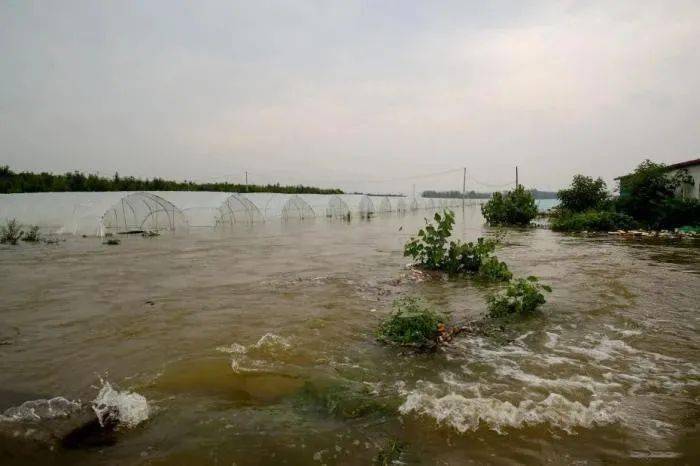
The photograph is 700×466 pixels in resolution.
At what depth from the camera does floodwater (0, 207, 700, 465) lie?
9.68ft

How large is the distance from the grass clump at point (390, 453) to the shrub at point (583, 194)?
83.0 feet

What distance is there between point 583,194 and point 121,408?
2693cm

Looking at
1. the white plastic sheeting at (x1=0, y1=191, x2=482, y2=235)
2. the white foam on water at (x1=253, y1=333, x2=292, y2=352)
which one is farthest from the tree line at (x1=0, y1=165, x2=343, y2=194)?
the white foam on water at (x1=253, y1=333, x2=292, y2=352)

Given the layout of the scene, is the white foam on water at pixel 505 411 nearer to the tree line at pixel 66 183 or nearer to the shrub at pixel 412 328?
the shrub at pixel 412 328

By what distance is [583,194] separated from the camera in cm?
2519

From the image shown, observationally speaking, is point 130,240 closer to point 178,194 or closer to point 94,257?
point 94,257

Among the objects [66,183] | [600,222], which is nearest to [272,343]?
[600,222]

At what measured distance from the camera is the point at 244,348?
4844mm

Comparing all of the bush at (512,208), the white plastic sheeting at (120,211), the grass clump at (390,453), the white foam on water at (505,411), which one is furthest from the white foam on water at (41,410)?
the bush at (512,208)

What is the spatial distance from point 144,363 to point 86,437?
1427mm

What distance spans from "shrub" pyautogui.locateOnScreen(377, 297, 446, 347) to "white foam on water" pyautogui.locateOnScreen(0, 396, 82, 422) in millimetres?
3045

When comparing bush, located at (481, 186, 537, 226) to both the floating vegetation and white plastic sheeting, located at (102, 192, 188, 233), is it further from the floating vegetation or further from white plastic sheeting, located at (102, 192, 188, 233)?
the floating vegetation

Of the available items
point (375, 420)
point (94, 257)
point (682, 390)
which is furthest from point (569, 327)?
point (94, 257)

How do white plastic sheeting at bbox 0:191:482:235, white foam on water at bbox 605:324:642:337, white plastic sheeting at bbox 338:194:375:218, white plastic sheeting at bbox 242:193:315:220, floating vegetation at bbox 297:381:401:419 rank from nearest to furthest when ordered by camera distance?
floating vegetation at bbox 297:381:401:419
white foam on water at bbox 605:324:642:337
white plastic sheeting at bbox 0:191:482:235
white plastic sheeting at bbox 242:193:315:220
white plastic sheeting at bbox 338:194:375:218
